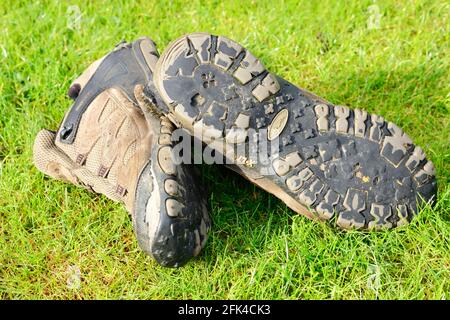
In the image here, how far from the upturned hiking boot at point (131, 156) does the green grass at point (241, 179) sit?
6.1 inches

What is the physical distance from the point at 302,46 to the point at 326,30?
0.55 ft

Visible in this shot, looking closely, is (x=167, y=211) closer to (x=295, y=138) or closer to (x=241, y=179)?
(x=295, y=138)

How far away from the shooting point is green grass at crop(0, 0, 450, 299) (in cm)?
250

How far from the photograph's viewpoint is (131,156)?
2.58m

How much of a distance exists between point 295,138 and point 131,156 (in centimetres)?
67

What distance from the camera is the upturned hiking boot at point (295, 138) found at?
7.92 feet

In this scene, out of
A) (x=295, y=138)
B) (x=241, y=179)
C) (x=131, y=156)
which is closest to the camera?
(x=295, y=138)

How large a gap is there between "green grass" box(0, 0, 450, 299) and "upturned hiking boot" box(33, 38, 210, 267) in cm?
16

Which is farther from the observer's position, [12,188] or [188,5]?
[188,5]

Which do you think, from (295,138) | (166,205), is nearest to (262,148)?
(295,138)
